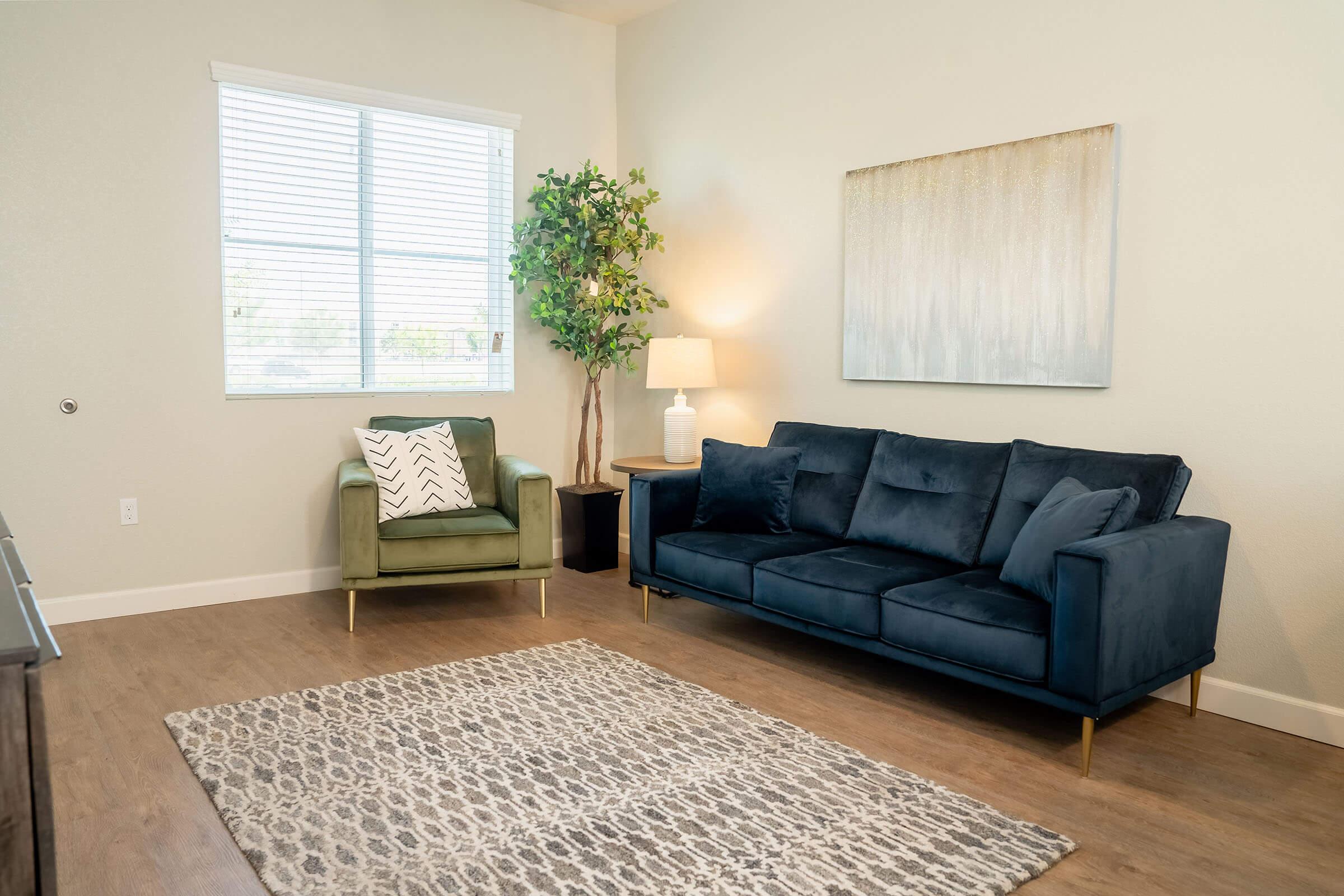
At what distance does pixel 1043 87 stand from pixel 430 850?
3.22 metres

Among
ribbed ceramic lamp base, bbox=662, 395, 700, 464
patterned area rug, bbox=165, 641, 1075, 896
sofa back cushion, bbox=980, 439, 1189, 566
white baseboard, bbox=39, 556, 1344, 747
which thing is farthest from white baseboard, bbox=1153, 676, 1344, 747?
ribbed ceramic lamp base, bbox=662, 395, 700, 464

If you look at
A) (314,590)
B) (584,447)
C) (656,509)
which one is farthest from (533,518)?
(314,590)

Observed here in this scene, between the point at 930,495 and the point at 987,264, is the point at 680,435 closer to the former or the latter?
the point at 930,495

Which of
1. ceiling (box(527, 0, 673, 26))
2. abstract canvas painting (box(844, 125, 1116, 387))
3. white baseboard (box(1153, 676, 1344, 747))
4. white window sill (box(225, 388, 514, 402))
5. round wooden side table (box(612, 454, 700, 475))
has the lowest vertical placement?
white baseboard (box(1153, 676, 1344, 747))

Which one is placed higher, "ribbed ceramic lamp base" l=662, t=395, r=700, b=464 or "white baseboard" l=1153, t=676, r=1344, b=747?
"ribbed ceramic lamp base" l=662, t=395, r=700, b=464

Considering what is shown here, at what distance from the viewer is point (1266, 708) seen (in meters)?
3.03

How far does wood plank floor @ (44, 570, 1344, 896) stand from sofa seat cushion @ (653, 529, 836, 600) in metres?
0.27

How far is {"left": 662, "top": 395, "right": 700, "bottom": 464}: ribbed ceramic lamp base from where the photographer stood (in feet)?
15.6

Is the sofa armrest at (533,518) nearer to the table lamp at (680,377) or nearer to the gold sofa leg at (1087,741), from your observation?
the table lamp at (680,377)

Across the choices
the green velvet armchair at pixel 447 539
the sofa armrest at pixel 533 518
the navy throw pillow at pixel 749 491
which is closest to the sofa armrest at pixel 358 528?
the green velvet armchair at pixel 447 539

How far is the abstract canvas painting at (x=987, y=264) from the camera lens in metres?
3.37

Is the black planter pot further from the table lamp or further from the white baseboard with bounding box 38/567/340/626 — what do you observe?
the white baseboard with bounding box 38/567/340/626

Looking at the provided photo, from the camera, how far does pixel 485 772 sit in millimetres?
2600

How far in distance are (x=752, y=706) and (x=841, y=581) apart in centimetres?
51
